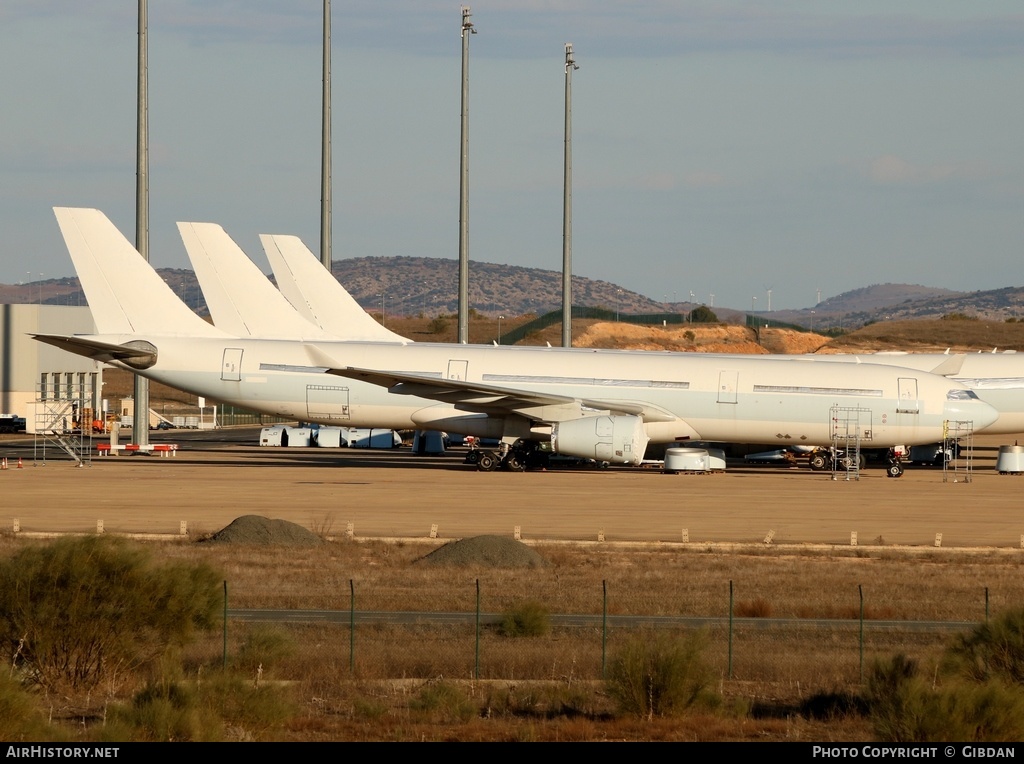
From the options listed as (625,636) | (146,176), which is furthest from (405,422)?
(625,636)

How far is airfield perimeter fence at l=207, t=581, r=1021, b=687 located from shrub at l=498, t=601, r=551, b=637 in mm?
19

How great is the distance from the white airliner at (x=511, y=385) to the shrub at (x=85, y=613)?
91.4 ft

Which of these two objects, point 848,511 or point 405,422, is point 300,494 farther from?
point 848,511

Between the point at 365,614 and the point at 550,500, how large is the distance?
55.8ft

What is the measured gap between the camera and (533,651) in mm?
17141

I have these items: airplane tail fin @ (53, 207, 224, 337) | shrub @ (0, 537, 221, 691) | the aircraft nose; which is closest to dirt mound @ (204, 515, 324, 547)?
shrub @ (0, 537, 221, 691)

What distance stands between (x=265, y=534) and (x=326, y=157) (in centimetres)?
3473

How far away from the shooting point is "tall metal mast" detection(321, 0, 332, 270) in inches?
2322

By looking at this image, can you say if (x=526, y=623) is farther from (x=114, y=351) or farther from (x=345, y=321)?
(x=345, y=321)

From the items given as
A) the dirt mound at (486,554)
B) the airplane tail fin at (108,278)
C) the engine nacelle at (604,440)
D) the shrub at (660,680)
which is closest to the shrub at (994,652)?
the shrub at (660,680)

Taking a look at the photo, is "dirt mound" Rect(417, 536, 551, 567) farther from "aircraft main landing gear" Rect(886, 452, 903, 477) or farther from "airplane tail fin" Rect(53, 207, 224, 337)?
"airplane tail fin" Rect(53, 207, 224, 337)

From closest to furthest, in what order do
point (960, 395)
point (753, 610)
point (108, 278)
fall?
point (753, 610)
point (960, 395)
point (108, 278)

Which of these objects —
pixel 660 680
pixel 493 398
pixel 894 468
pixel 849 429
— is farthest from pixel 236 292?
pixel 660 680

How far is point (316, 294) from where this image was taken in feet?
186
